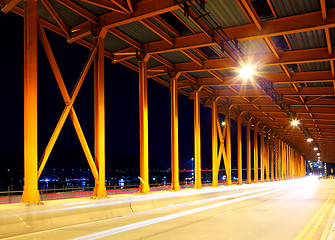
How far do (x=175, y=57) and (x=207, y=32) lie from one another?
5826mm

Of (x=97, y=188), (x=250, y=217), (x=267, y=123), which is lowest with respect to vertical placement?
(x=250, y=217)

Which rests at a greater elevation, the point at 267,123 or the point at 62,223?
the point at 267,123

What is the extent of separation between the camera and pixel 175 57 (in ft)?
68.3

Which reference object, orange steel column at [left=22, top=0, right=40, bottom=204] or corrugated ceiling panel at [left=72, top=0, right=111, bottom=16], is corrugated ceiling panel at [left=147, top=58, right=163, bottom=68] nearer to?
corrugated ceiling panel at [left=72, top=0, right=111, bottom=16]

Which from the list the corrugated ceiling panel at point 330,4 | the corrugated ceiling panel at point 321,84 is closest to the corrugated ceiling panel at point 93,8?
the corrugated ceiling panel at point 330,4

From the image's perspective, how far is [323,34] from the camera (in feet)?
53.9

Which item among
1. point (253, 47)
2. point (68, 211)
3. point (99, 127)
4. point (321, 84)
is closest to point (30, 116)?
point (68, 211)

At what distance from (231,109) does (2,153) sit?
136410 mm

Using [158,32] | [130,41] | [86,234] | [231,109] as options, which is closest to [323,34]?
[158,32]

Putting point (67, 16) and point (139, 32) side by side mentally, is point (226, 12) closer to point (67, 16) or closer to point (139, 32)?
point (139, 32)

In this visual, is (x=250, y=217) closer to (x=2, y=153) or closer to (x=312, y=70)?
(x=312, y=70)

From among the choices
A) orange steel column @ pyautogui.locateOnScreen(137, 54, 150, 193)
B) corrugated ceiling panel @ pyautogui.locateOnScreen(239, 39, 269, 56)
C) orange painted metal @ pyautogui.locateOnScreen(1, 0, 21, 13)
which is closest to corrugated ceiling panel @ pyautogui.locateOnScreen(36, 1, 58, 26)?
orange painted metal @ pyautogui.locateOnScreen(1, 0, 21, 13)

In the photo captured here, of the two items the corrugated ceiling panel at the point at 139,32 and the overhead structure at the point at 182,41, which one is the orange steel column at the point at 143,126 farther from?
the corrugated ceiling panel at the point at 139,32

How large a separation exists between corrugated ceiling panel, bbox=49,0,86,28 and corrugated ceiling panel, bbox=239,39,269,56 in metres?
8.20
